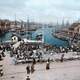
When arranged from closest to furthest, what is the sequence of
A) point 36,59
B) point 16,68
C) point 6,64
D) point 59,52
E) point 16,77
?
point 16,77 → point 16,68 → point 6,64 → point 36,59 → point 59,52

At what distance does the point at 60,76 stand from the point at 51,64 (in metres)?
3.19

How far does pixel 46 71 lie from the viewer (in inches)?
599

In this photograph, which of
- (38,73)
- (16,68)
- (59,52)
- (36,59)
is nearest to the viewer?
(38,73)

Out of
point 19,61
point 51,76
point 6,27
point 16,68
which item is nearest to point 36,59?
point 19,61

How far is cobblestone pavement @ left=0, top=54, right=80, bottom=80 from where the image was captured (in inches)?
540

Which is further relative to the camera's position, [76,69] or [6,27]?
[6,27]

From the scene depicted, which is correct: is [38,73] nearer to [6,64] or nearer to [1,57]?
[6,64]

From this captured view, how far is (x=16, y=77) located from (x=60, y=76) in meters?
2.52

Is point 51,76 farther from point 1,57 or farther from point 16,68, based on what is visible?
point 1,57

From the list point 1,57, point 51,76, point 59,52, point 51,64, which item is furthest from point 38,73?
point 59,52

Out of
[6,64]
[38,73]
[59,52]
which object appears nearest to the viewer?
[38,73]

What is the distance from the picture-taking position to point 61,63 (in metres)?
17.6

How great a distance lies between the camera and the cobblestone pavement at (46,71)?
13.7 m

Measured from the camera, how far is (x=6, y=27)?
81250mm
